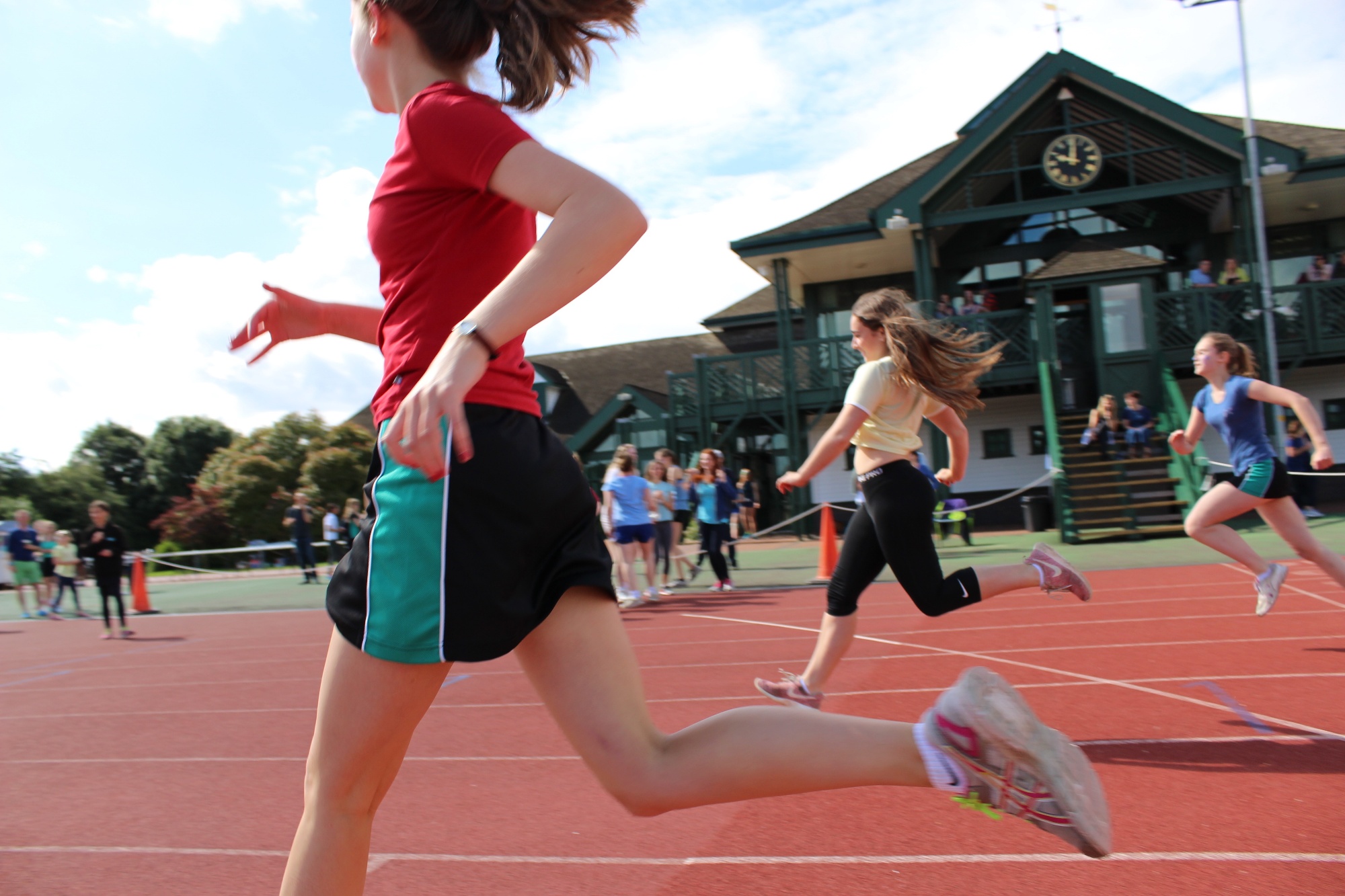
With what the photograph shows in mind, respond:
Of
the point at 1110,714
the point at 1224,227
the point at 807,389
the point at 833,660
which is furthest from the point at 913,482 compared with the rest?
the point at 1224,227

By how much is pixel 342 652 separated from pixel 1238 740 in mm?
3780

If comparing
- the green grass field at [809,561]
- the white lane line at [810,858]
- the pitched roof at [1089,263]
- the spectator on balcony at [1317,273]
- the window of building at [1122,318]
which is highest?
the pitched roof at [1089,263]

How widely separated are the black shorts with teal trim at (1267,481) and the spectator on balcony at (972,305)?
604 inches

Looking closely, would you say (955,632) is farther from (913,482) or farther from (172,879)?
(172,879)

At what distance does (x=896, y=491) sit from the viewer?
4230 millimetres

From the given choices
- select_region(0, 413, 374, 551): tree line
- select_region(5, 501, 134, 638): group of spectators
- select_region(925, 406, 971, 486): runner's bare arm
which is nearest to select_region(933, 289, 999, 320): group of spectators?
select_region(925, 406, 971, 486): runner's bare arm

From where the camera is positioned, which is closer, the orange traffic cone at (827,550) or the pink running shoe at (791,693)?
the pink running shoe at (791,693)

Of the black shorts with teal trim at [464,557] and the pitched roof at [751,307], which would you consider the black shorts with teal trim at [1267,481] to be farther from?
the pitched roof at [751,307]

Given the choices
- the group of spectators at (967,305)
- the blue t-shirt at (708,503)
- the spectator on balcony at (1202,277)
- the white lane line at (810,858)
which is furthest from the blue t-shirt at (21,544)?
the spectator on balcony at (1202,277)

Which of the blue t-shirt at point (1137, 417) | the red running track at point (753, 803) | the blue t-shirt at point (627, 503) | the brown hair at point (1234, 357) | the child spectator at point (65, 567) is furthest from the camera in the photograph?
the child spectator at point (65, 567)

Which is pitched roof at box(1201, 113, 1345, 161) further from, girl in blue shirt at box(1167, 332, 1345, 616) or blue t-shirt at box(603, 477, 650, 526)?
girl in blue shirt at box(1167, 332, 1345, 616)

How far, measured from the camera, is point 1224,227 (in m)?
22.2

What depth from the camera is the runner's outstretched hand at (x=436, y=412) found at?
1.38 meters

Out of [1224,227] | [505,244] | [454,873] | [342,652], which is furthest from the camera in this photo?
[1224,227]
